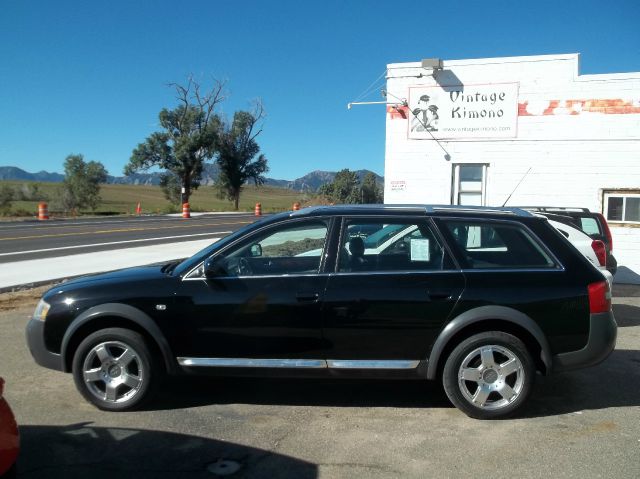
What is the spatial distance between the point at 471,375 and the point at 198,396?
91.8 inches

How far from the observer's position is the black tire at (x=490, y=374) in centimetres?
445

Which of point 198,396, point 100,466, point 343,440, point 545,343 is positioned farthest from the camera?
point 198,396

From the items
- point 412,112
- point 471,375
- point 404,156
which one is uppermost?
point 412,112

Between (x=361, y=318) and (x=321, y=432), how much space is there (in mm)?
902

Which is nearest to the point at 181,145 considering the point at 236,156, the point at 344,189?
the point at 236,156

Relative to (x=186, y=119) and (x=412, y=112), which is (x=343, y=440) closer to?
(x=412, y=112)

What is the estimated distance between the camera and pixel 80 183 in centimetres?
4503

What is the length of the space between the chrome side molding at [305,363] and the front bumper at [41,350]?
1101mm

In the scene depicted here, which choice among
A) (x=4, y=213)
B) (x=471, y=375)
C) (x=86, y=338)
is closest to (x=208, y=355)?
(x=86, y=338)

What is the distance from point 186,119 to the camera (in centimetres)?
5297

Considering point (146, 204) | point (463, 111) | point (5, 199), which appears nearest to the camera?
point (463, 111)

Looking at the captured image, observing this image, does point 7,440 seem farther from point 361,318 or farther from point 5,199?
point 5,199

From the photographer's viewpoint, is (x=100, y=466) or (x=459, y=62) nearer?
(x=100, y=466)

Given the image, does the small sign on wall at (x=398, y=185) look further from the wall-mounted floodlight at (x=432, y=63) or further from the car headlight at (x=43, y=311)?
the car headlight at (x=43, y=311)
